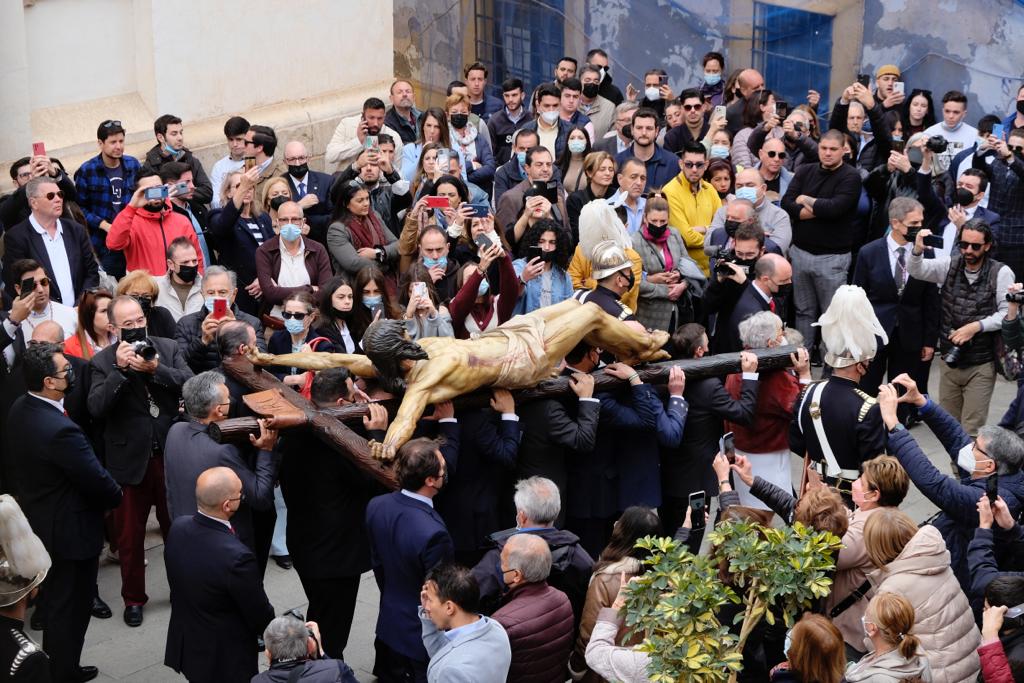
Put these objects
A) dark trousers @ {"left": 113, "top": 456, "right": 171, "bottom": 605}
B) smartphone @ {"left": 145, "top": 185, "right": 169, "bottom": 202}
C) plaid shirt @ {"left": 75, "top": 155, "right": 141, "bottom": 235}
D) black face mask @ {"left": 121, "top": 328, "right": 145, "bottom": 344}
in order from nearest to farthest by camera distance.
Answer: black face mask @ {"left": 121, "top": 328, "right": 145, "bottom": 344}
dark trousers @ {"left": 113, "top": 456, "right": 171, "bottom": 605}
smartphone @ {"left": 145, "top": 185, "right": 169, "bottom": 202}
plaid shirt @ {"left": 75, "top": 155, "right": 141, "bottom": 235}

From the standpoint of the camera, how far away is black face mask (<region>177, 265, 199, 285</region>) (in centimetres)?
870

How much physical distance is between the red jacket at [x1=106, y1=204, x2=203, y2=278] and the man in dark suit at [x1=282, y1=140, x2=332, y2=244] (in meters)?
1.11

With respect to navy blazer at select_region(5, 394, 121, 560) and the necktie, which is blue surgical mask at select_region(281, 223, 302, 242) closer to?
navy blazer at select_region(5, 394, 121, 560)

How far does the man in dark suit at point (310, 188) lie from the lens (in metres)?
10.5

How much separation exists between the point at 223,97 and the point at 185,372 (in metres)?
5.37

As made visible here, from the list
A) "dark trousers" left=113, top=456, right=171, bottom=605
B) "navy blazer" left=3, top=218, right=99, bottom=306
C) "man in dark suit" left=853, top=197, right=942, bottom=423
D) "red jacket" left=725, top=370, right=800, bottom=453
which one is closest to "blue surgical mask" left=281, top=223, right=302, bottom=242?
"navy blazer" left=3, top=218, right=99, bottom=306

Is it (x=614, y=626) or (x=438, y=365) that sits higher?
(x=438, y=365)

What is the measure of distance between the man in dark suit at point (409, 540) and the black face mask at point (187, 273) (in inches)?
124

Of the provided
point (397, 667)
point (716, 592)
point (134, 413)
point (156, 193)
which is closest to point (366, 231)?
point (156, 193)

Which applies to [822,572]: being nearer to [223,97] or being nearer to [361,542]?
[361,542]

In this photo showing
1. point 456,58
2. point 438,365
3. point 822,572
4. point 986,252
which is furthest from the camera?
point 456,58

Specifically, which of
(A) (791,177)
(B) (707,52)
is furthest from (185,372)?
(B) (707,52)

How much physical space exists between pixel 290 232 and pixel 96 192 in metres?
1.96

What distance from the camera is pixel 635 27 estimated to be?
15.5 metres
